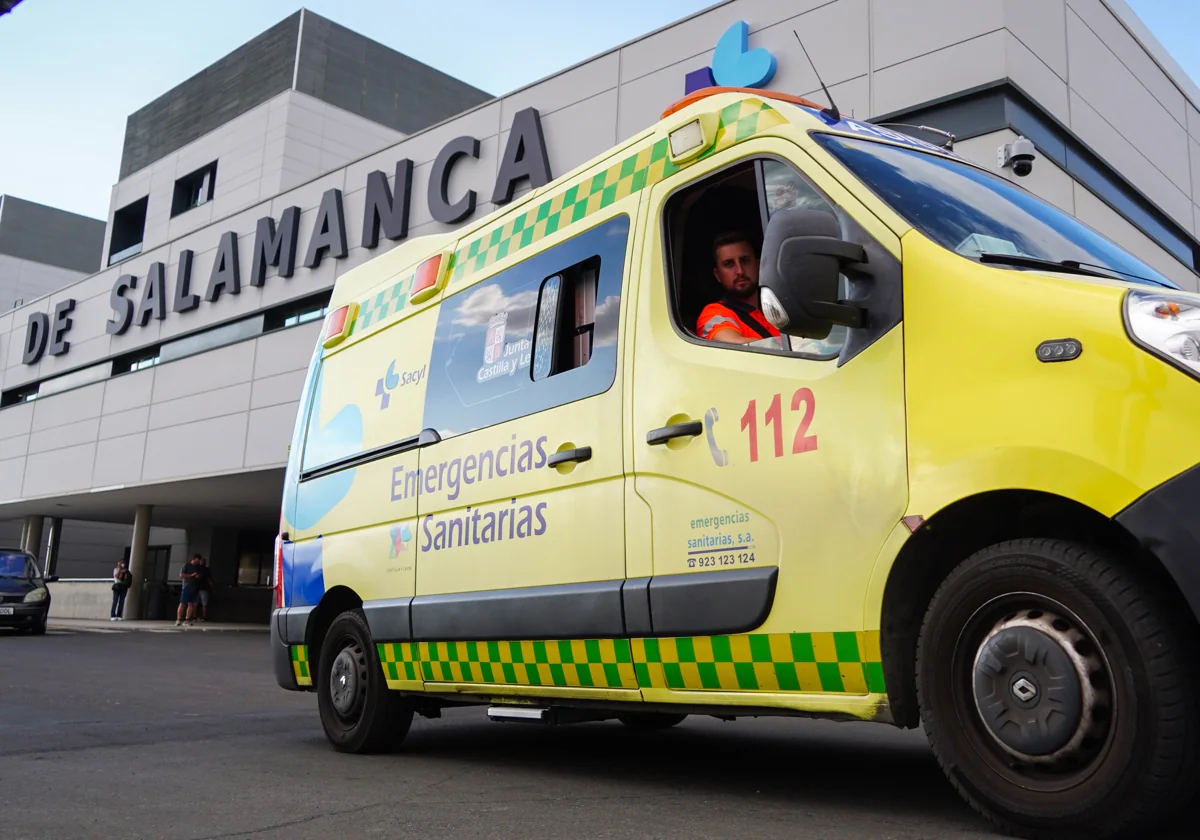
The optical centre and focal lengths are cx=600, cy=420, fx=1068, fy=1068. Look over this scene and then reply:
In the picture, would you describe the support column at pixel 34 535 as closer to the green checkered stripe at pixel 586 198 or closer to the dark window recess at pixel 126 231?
the dark window recess at pixel 126 231

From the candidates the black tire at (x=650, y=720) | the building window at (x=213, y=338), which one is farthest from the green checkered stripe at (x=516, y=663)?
the building window at (x=213, y=338)

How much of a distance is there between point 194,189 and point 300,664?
A: 31.9m

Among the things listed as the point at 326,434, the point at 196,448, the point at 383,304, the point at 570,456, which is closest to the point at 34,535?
the point at 196,448

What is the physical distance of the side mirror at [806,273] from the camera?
3.00 m

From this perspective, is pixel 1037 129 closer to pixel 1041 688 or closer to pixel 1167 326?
pixel 1167 326

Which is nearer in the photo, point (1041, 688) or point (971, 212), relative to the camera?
point (1041, 688)

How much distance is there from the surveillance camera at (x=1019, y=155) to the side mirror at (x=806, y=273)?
31.6 feet

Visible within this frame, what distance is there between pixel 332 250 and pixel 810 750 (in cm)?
1753

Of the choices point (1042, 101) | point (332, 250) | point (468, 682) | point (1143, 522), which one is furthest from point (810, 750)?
point (332, 250)

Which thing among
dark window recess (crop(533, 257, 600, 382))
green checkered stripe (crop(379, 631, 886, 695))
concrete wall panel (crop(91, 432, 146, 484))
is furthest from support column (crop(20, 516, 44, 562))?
dark window recess (crop(533, 257, 600, 382))

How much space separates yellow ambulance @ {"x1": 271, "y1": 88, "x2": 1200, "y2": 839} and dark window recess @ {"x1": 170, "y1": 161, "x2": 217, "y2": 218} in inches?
1224

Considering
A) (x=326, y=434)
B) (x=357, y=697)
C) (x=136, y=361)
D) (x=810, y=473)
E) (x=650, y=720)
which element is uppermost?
(x=136, y=361)

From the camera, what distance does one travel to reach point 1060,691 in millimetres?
2594

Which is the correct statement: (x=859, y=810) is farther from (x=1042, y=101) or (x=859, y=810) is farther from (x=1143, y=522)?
(x=1042, y=101)
